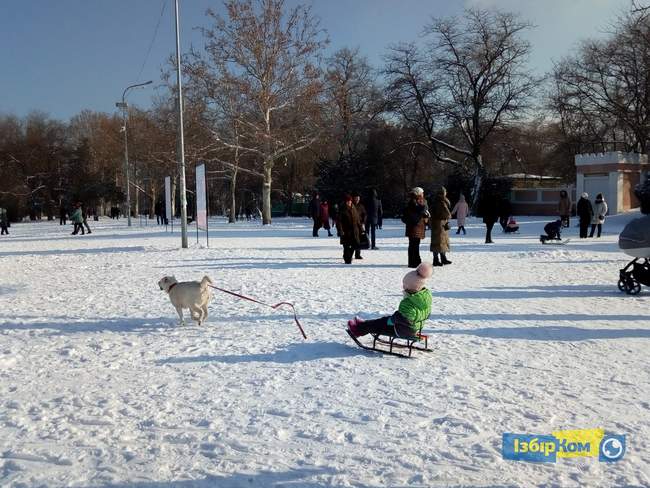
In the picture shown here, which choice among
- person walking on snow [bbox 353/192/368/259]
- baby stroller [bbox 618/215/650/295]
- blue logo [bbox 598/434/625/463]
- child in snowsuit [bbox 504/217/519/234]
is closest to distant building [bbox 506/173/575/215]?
child in snowsuit [bbox 504/217/519/234]

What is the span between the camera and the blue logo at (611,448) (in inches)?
145

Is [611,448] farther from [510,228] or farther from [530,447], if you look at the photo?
[510,228]

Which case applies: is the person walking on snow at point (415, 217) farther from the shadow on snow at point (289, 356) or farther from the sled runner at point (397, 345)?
the shadow on snow at point (289, 356)

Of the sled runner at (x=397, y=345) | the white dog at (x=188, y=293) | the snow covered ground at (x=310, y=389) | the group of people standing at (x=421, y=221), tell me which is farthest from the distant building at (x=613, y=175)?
the white dog at (x=188, y=293)

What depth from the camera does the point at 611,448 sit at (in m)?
3.80

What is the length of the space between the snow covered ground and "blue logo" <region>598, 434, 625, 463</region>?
0.23 ft

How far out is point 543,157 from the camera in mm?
55156

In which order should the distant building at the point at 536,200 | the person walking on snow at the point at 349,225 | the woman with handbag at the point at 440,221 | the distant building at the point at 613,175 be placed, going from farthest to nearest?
the distant building at the point at 536,200 → the distant building at the point at 613,175 → the person walking on snow at the point at 349,225 → the woman with handbag at the point at 440,221

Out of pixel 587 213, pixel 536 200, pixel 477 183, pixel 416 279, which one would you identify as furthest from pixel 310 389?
pixel 536 200

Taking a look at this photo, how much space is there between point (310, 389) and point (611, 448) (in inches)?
96.4

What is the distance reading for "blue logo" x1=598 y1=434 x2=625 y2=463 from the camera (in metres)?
3.67

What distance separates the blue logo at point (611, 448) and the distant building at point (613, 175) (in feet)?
103

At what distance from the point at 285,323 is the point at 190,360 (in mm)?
1902

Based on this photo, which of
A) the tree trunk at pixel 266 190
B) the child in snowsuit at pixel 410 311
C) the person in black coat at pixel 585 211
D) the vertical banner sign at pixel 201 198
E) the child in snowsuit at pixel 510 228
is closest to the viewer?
the child in snowsuit at pixel 410 311
